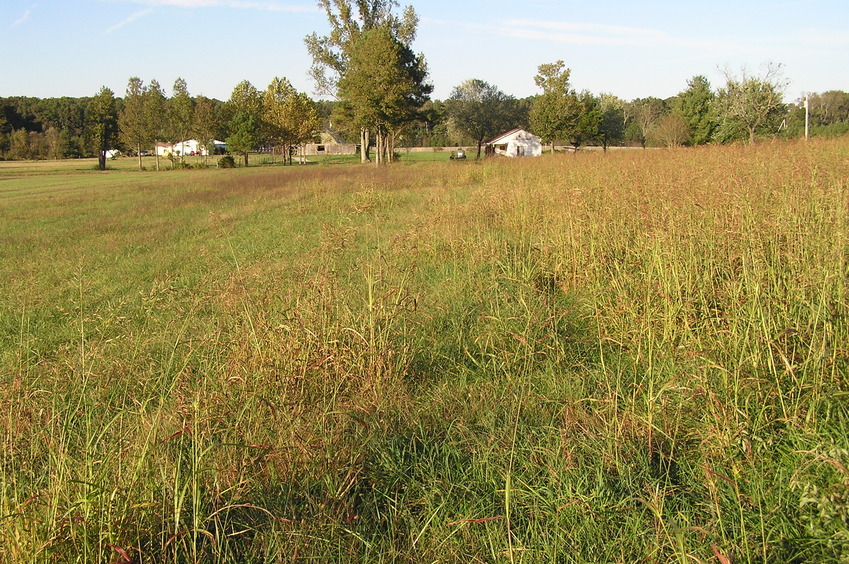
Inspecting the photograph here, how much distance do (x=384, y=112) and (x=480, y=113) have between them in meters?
32.8

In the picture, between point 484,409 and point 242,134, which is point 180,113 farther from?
point 484,409

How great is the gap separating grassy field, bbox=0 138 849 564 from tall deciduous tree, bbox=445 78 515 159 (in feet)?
212

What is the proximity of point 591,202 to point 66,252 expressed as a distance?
367 inches

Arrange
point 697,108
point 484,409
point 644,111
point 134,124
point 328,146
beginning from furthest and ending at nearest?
1. point 328,146
2. point 644,111
3. point 134,124
4. point 697,108
5. point 484,409

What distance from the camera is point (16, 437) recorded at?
2.78 m

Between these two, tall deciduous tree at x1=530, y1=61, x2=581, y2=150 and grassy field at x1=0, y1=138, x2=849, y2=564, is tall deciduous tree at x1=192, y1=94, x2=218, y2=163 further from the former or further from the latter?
grassy field at x1=0, y1=138, x2=849, y2=564

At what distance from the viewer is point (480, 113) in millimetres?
70375

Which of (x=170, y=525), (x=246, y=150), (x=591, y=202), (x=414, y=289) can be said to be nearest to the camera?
(x=170, y=525)

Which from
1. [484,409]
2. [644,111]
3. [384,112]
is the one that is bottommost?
[484,409]

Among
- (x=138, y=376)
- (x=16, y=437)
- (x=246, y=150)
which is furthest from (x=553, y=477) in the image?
(x=246, y=150)

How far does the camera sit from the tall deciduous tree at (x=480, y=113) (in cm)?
7075

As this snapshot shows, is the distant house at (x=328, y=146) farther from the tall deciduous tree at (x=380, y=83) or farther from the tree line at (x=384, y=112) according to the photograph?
the tall deciduous tree at (x=380, y=83)

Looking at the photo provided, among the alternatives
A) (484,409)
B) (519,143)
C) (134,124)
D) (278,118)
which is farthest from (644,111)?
(484,409)

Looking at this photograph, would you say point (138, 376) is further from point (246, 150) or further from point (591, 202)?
point (246, 150)
